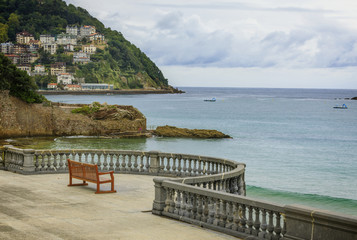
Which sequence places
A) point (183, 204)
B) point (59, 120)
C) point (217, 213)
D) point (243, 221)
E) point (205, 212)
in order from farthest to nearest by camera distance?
1. point (59, 120)
2. point (183, 204)
3. point (205, 212)
4. point (217, 213)
5. point (243, 221)

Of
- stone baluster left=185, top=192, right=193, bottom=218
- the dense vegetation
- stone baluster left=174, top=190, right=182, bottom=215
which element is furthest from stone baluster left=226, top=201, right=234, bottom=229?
the dense vegetation

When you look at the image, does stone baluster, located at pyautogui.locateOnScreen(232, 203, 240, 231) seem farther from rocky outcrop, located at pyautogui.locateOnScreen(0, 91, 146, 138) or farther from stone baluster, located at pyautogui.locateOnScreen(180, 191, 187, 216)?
rocky outcrop, located at pyautogui.locateOnScreen(0, 91, 146, 138)

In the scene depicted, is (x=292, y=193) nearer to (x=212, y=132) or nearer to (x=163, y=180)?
(x=163, y=180)

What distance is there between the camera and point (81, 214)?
10.8 metres

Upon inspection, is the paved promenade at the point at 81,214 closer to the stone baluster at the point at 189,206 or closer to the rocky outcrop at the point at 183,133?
the stone baluster at the point at 189,206

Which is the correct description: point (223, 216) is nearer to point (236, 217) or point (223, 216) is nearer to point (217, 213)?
point (217, 213)

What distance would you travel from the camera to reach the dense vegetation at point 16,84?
191ft

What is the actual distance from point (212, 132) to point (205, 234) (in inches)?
2228

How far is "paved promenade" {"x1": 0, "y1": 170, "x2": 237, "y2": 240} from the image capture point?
910 centimetres

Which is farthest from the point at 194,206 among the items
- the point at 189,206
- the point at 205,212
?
the point at 205,212

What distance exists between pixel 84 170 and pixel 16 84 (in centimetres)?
4909

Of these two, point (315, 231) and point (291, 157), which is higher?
point (315, 231)

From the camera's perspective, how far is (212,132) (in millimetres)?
65812

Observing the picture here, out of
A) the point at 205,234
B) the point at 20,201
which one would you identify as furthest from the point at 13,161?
the point at 205,234
